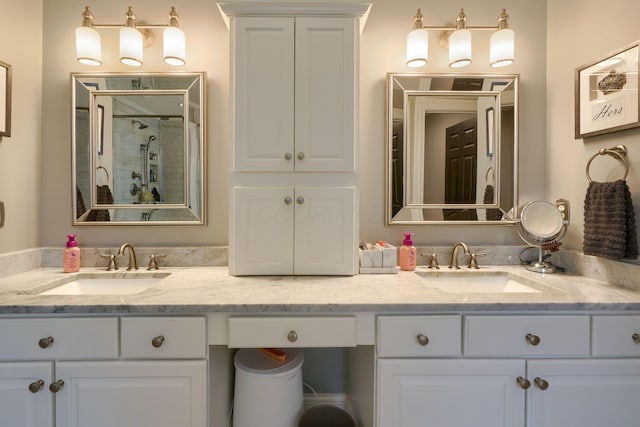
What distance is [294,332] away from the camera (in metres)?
1.16

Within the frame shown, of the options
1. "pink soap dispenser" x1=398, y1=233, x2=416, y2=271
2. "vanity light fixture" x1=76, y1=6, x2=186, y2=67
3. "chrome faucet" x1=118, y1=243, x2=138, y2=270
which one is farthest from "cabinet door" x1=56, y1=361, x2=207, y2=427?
"vanity light fixture" x1=76, y1=6, x2=186, y2=67

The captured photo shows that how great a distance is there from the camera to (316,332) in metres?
1.17

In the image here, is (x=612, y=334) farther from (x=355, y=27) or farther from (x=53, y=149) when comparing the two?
(x=53, y=149)

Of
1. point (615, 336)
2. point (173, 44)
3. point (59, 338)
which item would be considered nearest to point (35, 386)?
point (59, 338)

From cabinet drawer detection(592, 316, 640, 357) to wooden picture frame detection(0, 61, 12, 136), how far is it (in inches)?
97.6

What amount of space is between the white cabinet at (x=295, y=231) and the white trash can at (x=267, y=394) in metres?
0.40

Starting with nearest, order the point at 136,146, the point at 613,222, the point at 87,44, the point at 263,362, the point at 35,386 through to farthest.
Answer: the point at 35,386
the point at 613,222
the point at 263,362
the point at 87,44
the point at 136,146

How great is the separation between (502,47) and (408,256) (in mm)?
1122

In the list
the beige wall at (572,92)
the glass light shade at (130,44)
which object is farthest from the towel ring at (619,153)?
the glass light shade at (130,44)

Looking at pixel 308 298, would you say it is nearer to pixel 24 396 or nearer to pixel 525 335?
pixel 525 335

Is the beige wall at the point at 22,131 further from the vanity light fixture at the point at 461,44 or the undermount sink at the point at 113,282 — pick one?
the vanity light fixture at the point at 461,44

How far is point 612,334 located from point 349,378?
1.13 metres

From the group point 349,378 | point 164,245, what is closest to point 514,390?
point 349,378

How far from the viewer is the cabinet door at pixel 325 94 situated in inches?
58.5
